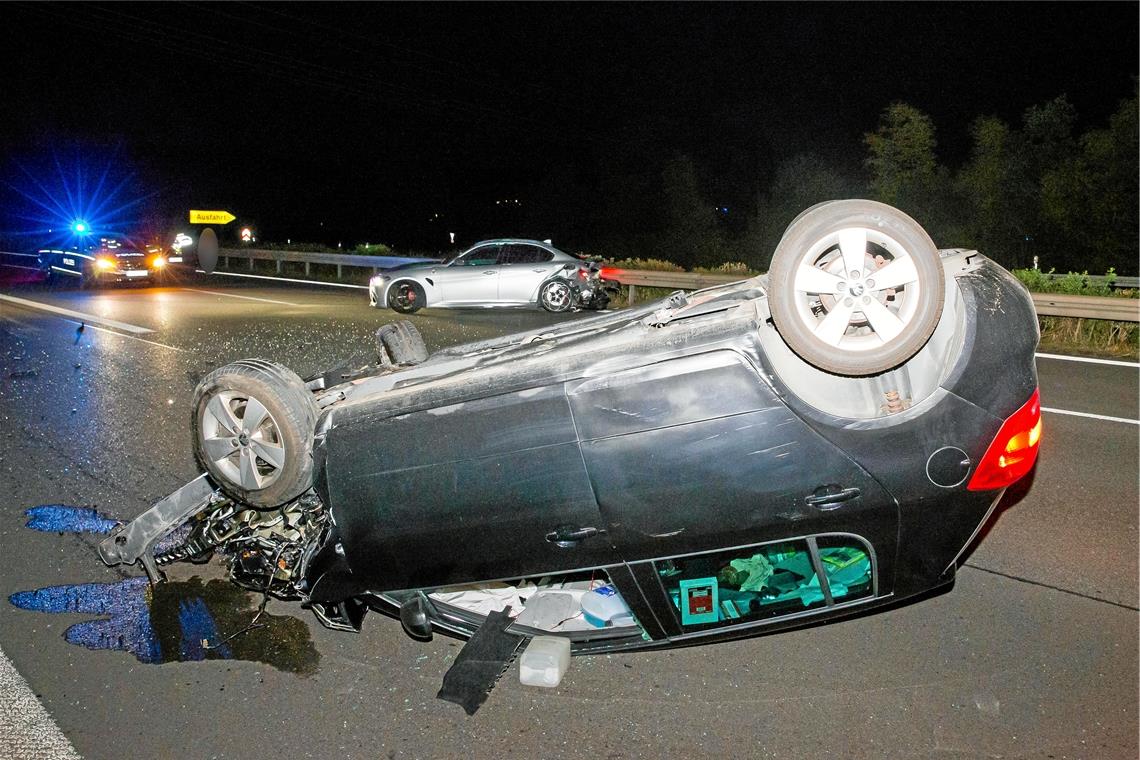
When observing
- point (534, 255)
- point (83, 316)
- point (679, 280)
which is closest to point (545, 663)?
point (534, 255)

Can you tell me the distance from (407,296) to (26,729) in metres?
12.6

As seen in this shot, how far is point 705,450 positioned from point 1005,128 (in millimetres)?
44339

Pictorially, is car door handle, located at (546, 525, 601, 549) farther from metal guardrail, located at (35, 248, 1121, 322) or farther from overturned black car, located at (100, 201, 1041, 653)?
metal guardrail, located at (35, 248, 1121, 322)

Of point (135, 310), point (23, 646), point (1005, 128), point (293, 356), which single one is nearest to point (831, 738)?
point (23, 646)

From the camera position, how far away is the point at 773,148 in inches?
2756

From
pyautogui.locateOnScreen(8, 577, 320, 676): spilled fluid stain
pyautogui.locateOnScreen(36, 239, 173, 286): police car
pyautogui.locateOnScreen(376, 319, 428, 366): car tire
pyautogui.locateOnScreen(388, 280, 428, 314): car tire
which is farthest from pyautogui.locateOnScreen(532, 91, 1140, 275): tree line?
pyautogui.locateOnScreen(8, 577, 320, 676): spilled fluid stain

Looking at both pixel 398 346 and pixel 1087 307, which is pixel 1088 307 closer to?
pixel 1087 307

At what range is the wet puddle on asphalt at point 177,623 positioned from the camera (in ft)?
12.8

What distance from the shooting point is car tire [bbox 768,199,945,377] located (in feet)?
9.79

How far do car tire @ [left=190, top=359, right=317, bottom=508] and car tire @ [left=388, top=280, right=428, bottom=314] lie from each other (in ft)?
38.3

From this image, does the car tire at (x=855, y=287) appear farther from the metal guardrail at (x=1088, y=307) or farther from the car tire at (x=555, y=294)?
the car tire at (x=555, y=294)

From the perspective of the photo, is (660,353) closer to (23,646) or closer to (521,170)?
(23,646)

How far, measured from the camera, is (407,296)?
1558cm

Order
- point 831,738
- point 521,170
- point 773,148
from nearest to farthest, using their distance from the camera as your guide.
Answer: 1. point 831,738
2. point 773,148
3. point 521,170
